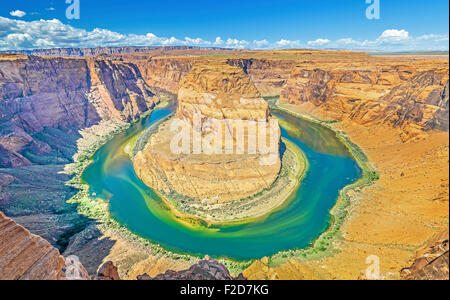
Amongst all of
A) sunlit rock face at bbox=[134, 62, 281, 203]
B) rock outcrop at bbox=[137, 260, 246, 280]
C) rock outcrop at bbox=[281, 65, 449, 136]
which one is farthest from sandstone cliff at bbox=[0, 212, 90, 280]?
rock outcrop at bbox=[281, 65, 449, 136]

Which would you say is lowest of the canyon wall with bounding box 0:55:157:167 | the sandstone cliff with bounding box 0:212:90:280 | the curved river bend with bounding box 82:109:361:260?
the curved river bend with bounding box 82:109:361:260

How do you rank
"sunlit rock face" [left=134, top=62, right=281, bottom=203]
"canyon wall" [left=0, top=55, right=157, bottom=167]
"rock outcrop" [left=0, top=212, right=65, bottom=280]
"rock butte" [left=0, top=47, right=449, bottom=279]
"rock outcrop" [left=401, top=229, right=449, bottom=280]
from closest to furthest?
1. "rock outcrop" [left=0, top=212, right=65, bottom=280]
2. "rock outcrop" [left=401, top=229, right=449, bottom=280]
3. "rock butte" [left=0, top=47, right=449, bottom=279]
4. "sunlit rock face" [left=134, top=62, right=281, bottom=203]
5. "canyon wall" [left=0, top=55, right=157, bottom=167]

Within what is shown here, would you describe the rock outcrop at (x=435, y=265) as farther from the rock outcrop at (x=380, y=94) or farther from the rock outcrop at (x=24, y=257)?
the rock outcrop at (x=380, y=94)

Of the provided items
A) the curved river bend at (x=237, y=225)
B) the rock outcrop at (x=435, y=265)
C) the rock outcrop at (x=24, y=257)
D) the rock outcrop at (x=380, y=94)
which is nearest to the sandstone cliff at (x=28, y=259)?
the rock outcrop at (x=24, y=257)

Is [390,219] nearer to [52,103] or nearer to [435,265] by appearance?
[435,265]

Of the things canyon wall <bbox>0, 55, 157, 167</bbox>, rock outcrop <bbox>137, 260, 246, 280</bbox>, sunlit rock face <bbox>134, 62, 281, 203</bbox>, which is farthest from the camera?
canyon wall <bbox>0, 55, 157, 167</bbox>

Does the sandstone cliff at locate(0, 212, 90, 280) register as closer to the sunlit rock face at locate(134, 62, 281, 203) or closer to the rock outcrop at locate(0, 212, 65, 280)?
the rock outcrop at locate(0, 212, 65, 280)
